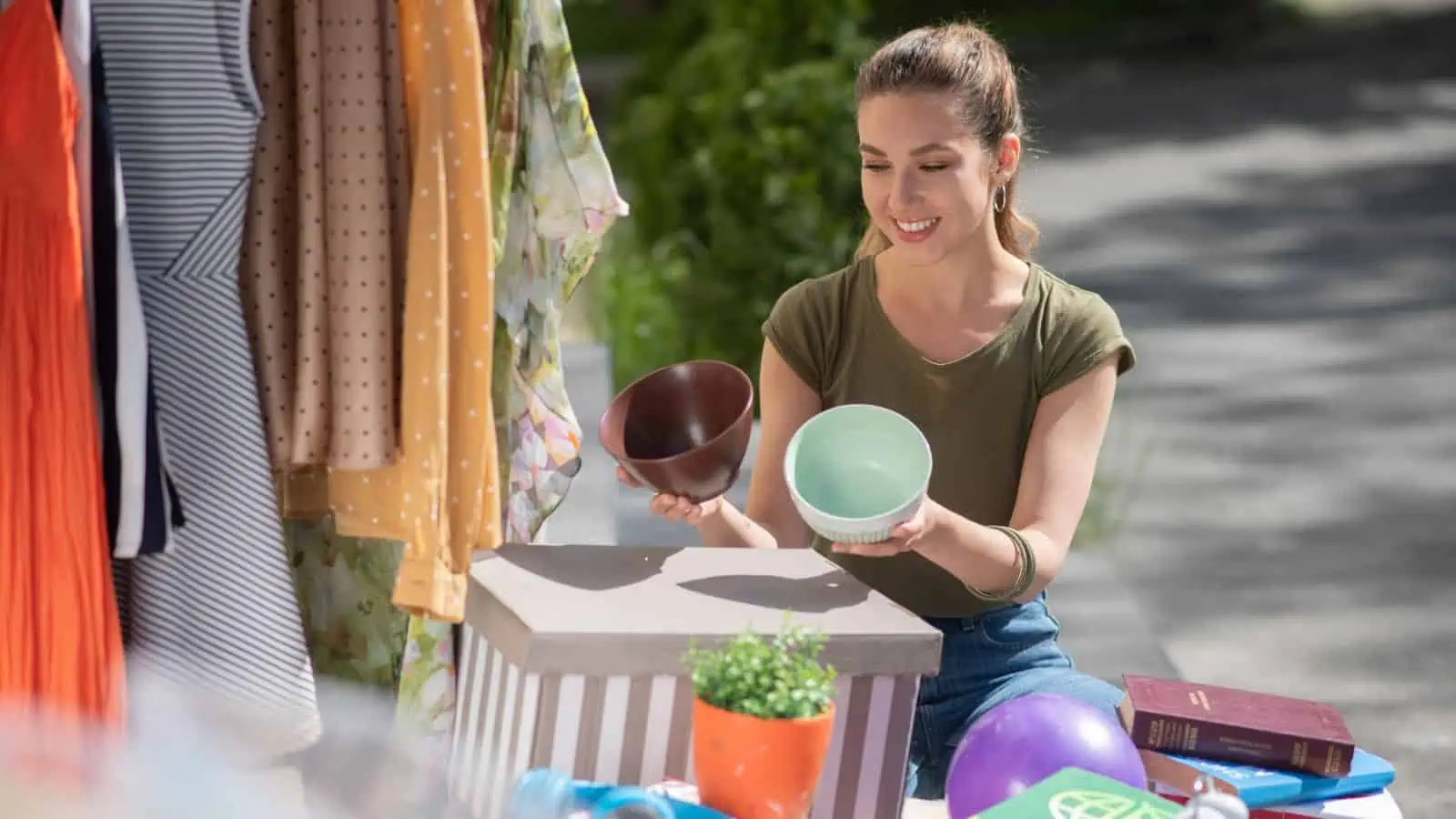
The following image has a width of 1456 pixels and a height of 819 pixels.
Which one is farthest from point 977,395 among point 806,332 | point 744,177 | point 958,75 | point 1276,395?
point 1276,395

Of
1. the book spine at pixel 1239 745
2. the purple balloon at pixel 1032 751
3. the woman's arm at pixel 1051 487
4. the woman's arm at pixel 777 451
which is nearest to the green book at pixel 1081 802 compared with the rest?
the purple balloon at pixel 1032 751

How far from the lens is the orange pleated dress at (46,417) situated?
1944 millimetres

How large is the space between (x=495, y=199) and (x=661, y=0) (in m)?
15.5

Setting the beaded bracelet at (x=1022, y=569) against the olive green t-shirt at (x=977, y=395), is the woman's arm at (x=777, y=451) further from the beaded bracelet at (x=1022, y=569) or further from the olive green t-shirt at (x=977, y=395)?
the beaded bracelet at (x=1022, y=569)

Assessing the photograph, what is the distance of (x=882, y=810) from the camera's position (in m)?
2.03

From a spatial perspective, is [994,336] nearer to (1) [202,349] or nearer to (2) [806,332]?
(2) [806,332]

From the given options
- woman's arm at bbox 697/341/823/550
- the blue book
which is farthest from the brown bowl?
the blue book

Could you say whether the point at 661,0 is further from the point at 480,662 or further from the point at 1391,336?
the point at 480,662

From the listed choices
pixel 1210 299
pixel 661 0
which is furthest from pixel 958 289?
pixel 661 0

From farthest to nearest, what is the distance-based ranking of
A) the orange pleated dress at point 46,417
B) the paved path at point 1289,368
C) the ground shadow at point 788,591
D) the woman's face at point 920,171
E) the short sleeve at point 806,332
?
the paved path at point 1289,368, the short sleeve at point 806,332, the woman's face at point 920,171, the ground shadow at point 788,591, the orange pleated dress at point 46,417

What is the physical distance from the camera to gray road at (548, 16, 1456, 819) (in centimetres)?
456

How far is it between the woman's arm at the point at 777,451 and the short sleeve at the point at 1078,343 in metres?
0.33

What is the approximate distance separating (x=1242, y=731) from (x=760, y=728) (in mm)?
657

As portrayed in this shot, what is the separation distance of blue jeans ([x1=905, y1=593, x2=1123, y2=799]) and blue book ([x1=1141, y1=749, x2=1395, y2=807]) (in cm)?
31
